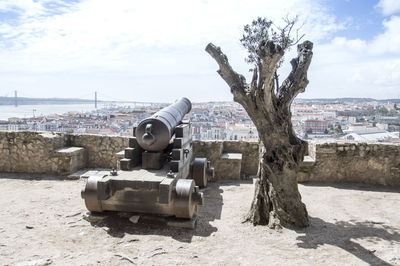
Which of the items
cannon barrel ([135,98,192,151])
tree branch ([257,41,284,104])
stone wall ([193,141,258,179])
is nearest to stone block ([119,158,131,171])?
cannon barrel ([135,98,192,151])

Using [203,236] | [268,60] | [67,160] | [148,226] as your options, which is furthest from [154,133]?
[67,160]

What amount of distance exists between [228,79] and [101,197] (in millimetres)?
2513

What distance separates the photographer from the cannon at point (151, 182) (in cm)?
444

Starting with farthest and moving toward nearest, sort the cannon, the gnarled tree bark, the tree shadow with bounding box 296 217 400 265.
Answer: the gnarled tree bark → the cannon → the tree shadow with bounding box 296 217 400 265

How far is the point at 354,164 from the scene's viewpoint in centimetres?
746

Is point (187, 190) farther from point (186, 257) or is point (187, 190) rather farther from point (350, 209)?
point (350, 209)

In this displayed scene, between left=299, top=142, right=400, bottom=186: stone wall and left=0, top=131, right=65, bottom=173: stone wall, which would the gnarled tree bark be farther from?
left=0, top=131, right=65, bottom=173: stone wall

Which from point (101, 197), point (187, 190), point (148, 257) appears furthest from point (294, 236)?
point (101, 197)

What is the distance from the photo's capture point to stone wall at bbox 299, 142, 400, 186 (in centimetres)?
735

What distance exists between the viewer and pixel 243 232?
178 inches

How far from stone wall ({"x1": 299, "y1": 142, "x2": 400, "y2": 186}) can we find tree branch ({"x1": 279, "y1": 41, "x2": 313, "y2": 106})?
9.72ft

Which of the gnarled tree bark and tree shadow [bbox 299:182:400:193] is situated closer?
the gnarled tree bark

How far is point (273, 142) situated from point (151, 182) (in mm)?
1870

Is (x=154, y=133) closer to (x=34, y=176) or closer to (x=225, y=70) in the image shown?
(x=225, y=70)
